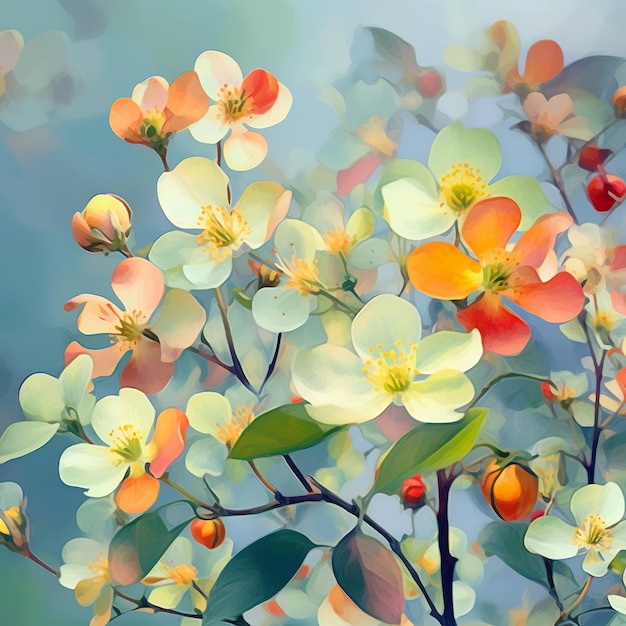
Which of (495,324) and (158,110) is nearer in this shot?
(495,324)

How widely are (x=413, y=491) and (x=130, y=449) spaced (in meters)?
0.33

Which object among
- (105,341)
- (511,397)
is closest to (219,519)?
(105,341)

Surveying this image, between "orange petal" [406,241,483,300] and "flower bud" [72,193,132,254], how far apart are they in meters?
0.36

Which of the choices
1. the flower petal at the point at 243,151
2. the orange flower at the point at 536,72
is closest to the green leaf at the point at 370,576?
the flower petal at the point at 243,151

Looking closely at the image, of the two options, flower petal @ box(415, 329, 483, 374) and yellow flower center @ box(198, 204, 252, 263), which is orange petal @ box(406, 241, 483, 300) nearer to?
flower petal @ box(415, 329, 483, 374)

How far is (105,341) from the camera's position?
85 centimetres

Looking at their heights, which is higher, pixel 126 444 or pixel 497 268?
pixel 497 268

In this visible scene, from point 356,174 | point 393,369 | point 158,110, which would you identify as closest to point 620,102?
point 356,174

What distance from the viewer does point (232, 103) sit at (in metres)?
0.87

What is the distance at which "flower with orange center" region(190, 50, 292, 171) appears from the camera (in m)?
0.86

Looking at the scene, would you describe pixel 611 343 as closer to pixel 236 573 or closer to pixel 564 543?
pixel 564 543

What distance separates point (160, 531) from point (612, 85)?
2.49 feet

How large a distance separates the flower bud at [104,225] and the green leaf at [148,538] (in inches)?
12.7

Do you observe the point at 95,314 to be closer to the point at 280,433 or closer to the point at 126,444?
the point at 126,444
